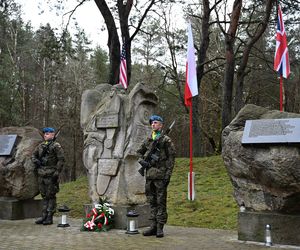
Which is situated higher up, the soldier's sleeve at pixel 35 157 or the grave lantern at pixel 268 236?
the soldier's sleeve at pixel 35 157

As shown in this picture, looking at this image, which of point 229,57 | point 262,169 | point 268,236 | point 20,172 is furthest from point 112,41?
point 268,236

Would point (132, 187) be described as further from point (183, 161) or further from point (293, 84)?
point (293, 84)

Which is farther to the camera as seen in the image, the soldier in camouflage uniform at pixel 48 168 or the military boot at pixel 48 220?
the military boot at pixel 48 220

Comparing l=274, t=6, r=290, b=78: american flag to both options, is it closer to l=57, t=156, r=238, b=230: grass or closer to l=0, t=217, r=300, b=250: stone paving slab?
l=57, t=156, r=238, b=230: grass

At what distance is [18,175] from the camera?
992cm

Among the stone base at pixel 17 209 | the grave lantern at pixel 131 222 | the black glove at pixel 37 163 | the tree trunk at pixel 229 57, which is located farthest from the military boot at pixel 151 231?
the tree trunk at pixel 229 57

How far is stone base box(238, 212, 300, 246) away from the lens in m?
6.47

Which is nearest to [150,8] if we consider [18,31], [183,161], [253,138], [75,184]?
[183,161]

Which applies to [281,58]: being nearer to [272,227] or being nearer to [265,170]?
[265,170]

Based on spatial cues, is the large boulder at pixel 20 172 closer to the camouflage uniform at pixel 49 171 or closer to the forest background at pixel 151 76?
the camouflage uniform at pixel 49 171

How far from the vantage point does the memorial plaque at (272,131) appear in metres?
6.17

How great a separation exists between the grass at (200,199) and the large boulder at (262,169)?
8.56 feet

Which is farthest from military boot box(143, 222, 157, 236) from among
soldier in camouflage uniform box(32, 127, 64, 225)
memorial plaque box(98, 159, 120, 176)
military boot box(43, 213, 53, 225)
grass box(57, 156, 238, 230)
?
military boot box(43, 213, 53, 225)

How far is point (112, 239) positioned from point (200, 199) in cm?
500
